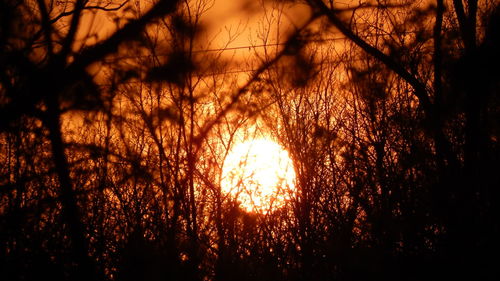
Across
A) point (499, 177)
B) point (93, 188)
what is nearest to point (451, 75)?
point (499, 177)

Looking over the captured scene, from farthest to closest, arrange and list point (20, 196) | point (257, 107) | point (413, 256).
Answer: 1. point (257, 107)
2. point (20, 196)
3. point (413, 256)

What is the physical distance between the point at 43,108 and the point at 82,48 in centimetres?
104

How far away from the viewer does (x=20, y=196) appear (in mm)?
6328

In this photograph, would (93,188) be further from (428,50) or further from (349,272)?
(428,50)

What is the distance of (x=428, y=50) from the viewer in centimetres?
685

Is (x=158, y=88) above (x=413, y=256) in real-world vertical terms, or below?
above

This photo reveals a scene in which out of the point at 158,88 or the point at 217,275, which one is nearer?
the point at 217,275

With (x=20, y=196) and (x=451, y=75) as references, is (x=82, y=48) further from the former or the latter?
(x=451, y=75)

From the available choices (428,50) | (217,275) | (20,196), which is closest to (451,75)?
(428,50)

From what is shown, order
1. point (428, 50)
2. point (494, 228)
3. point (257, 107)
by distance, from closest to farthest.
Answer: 1. point (494, 228)
2. point (428, 50)
3. point (257, 107)

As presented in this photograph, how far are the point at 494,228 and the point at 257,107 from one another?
130 inches

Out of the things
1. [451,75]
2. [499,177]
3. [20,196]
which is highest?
[451,75]

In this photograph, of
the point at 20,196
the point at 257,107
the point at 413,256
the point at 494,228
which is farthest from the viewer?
the point at 257,107

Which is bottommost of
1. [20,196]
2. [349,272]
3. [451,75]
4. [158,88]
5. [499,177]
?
[349,272]
